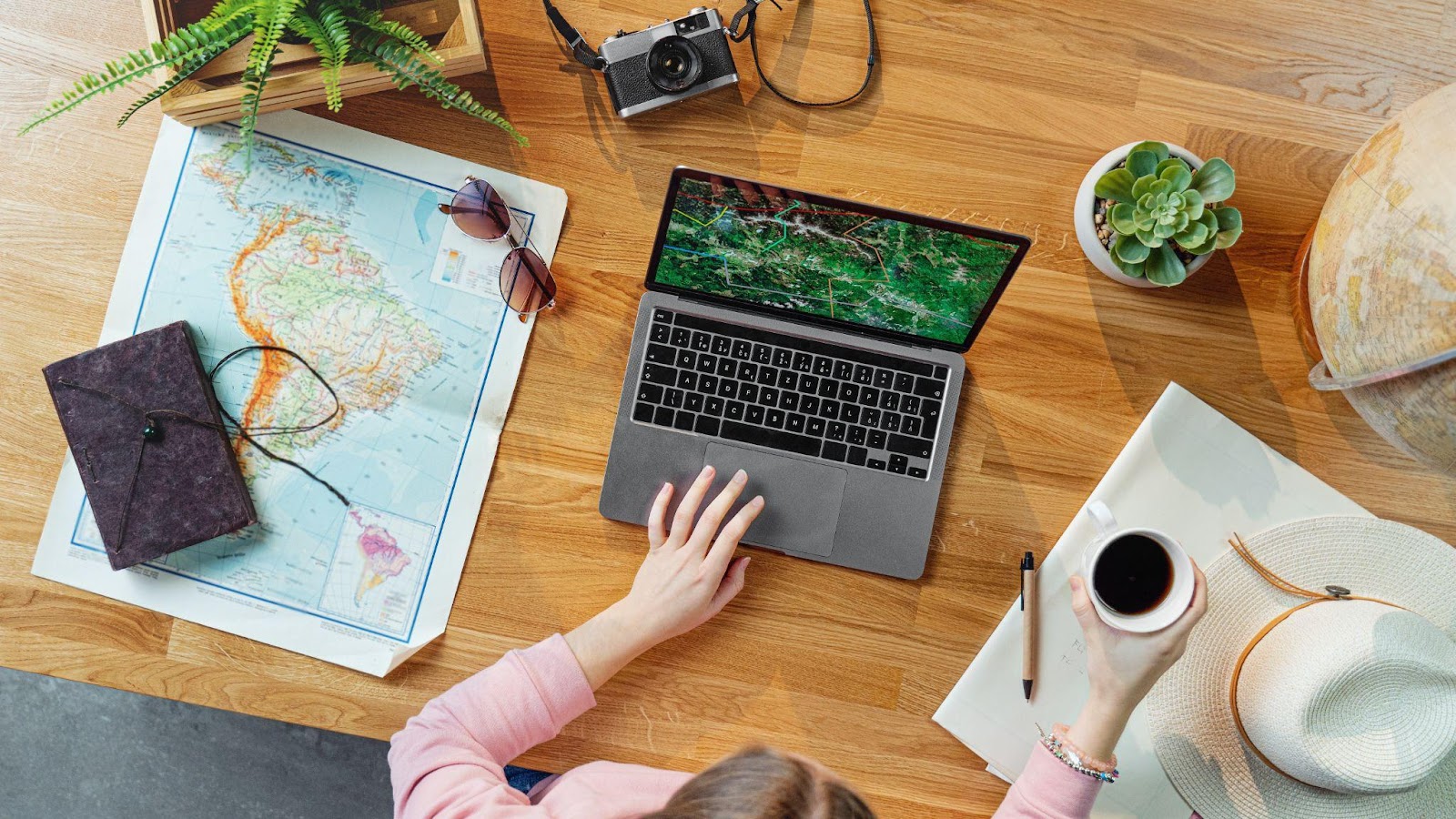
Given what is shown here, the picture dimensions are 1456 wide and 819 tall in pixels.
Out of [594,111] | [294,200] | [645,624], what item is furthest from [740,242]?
[294,200]

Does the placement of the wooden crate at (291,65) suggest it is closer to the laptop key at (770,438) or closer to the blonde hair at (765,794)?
the laptop key at (770,438)

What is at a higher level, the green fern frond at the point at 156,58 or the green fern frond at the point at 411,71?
the green fern frond at the point at 156,58

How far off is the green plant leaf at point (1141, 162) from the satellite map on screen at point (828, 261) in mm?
200

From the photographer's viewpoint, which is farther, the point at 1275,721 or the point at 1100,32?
the point at 1100,32

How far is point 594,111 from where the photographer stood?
97 cm

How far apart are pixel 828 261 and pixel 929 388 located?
0.62ft

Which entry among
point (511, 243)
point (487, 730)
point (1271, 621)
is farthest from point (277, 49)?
point (1271, 621)

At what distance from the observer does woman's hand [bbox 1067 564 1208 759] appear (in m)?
0.83

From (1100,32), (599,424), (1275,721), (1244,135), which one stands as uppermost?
(1100,32)

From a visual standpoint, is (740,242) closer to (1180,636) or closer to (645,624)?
(645,624)

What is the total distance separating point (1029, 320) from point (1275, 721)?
47 cm

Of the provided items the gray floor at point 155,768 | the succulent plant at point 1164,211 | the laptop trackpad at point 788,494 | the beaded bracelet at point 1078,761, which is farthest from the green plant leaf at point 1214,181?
the gray floor at point 155,768

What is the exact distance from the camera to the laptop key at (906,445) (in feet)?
3.09

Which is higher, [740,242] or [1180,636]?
[740,242]
